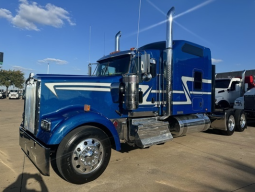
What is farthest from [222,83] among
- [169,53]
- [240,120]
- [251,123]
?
[169,53]

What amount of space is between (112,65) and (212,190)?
3.53 m

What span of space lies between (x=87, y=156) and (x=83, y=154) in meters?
0.08

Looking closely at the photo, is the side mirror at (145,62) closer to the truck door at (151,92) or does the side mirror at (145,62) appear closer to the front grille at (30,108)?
the truck door at (151,92)

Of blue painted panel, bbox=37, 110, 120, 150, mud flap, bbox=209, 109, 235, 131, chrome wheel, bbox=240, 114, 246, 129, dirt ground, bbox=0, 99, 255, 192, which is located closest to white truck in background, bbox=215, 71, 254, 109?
chrome wheel, bbox=240, 114, 246, 129

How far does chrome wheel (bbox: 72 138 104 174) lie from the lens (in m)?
3.60

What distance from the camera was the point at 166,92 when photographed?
5605mm

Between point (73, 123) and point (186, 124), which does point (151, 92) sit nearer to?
point (186, 124)

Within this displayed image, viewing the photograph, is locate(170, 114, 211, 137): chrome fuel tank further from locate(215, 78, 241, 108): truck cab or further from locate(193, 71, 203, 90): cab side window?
locate(215, 78, 241, 108): truck cab

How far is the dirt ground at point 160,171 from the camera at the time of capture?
3.50 meters

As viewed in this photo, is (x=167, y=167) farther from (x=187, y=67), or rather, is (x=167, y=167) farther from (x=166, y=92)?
(x=187, y=67)

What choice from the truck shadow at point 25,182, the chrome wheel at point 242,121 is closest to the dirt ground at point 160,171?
the truck shadow at point 25,182

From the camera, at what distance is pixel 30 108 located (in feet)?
14.0

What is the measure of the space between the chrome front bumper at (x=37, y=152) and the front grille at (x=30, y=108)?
0.17 metres

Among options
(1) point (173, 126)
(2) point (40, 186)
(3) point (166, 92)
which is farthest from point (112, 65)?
(2) point (40, 186)
